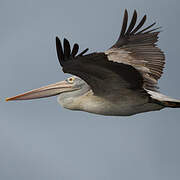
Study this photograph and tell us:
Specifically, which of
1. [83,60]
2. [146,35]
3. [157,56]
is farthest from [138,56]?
[83,60]

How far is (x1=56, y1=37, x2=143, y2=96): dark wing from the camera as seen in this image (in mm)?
10227

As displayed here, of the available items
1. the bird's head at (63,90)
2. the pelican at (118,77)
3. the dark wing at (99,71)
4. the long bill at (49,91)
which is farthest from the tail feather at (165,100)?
the long bill at (49,91)

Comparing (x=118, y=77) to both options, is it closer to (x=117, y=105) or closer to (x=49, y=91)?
(x=117, y=105)

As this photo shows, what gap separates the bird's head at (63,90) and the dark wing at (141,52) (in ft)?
3.33

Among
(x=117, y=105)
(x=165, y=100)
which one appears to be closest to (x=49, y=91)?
(x=117, y=105)

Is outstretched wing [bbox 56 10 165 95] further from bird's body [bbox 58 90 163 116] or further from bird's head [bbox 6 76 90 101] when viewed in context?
bird's head [bbox 6 76 90 101]

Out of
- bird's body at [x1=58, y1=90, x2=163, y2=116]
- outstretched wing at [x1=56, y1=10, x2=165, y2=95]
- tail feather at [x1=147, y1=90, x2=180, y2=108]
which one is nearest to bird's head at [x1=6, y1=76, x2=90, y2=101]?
bird's body at [x1=58, y1=90, x2=163, y2=116]

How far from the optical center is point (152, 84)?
42.7ft

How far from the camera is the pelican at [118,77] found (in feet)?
35.1

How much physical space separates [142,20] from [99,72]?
4447 millimetres

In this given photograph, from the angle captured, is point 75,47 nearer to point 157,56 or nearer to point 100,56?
point 100,56

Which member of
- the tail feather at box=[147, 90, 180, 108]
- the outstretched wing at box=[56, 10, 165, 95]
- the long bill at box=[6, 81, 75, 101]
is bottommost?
the tail feather at box=[147, 90, 180, 108]

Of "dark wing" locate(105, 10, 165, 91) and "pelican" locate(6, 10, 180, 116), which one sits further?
"dark wing" locate(105, 10, 165, 91)

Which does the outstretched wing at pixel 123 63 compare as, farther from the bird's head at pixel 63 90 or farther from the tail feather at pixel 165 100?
the bird's head at pixel 63 90
